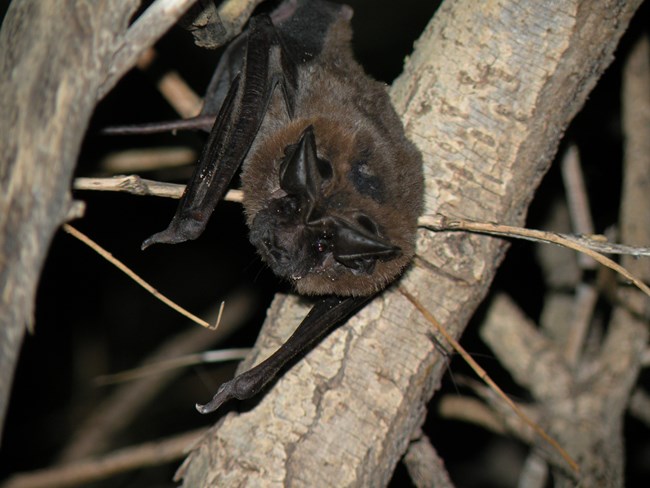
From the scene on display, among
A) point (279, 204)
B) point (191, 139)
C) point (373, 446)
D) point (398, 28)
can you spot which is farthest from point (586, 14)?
point (398, 28)

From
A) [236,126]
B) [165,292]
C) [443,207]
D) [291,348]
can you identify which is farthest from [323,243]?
[165,292]

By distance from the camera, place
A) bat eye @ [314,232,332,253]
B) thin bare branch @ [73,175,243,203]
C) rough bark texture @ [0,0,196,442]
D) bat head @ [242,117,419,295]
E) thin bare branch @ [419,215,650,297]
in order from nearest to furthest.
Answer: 1. rough bark texture @ [0,0,196,442]
2. thin bare branch @ [73,175,243,203]
3. thin bare branch @ [419,215,650,297]
4. bat head @ [242,117,419,295]
5. bat eye @ [314,232,332,253]

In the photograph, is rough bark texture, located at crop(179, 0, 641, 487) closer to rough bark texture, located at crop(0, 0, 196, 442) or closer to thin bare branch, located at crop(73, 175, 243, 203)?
thin bare branch, located at crop(73, 175, 243, 203)

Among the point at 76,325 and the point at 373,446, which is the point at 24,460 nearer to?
the point at 76,325

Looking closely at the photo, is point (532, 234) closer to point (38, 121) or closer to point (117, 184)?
point (117, 184)

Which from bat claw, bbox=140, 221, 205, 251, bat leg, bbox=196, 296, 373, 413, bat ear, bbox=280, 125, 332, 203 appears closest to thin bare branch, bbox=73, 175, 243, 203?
bat claw, bbox=140, 221, 205, 251

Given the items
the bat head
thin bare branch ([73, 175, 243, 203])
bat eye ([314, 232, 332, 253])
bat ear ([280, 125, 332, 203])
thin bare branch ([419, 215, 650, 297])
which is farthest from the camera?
bat eye ([314, 232, 332, 253])
